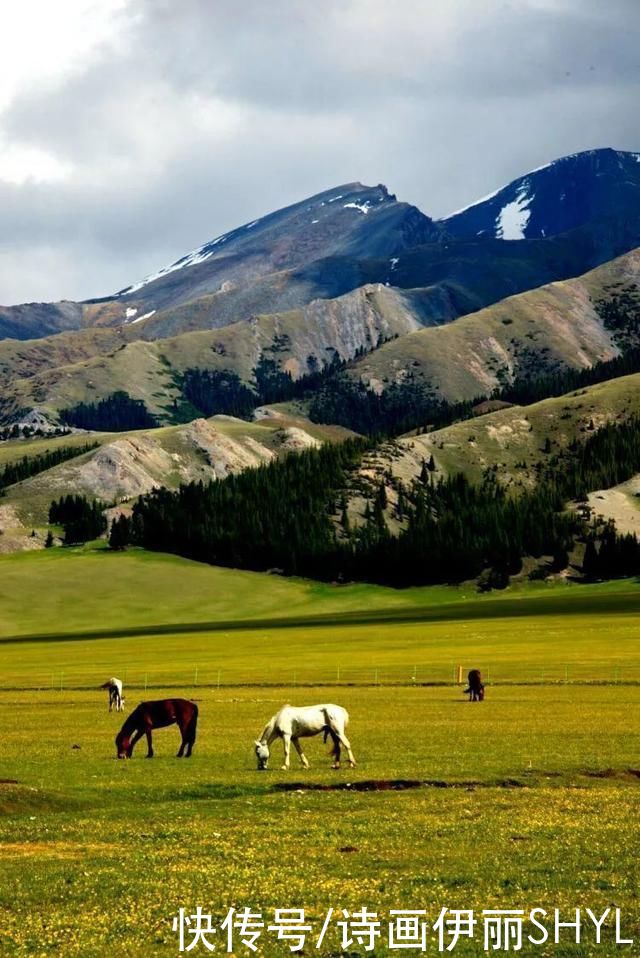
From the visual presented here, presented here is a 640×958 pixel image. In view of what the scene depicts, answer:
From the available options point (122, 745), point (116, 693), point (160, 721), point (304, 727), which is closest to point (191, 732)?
point (160, 721)

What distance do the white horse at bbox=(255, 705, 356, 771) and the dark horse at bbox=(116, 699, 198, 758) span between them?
14.1 feet

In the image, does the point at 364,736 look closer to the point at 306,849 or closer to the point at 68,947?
the point at 306,849

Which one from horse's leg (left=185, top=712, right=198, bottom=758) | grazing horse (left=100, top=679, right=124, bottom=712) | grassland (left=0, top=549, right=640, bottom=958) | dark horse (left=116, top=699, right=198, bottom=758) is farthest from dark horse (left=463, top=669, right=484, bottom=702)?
horse's leg (left=185, top=712, right=198, bottom=758)

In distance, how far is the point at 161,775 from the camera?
131ft

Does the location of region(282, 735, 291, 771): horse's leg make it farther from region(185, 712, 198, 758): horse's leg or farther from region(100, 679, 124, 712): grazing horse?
region(100, 679, 124, 712): grazing horse

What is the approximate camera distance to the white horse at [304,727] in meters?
41.3

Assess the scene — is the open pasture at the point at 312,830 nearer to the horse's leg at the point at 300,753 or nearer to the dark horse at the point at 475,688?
the horse's leg at the point at 300,753

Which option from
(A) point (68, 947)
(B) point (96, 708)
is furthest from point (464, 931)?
(B) point (96, 708)

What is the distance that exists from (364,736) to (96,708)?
26.8 metres

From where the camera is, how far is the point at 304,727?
1652 inches

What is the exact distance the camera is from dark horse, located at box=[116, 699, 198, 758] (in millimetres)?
45344

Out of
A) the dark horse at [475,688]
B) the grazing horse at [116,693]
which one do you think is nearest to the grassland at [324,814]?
the grazing horse at [116,693]

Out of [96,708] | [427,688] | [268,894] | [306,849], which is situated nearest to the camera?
[268,894]

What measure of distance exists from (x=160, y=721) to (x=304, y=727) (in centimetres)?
733
